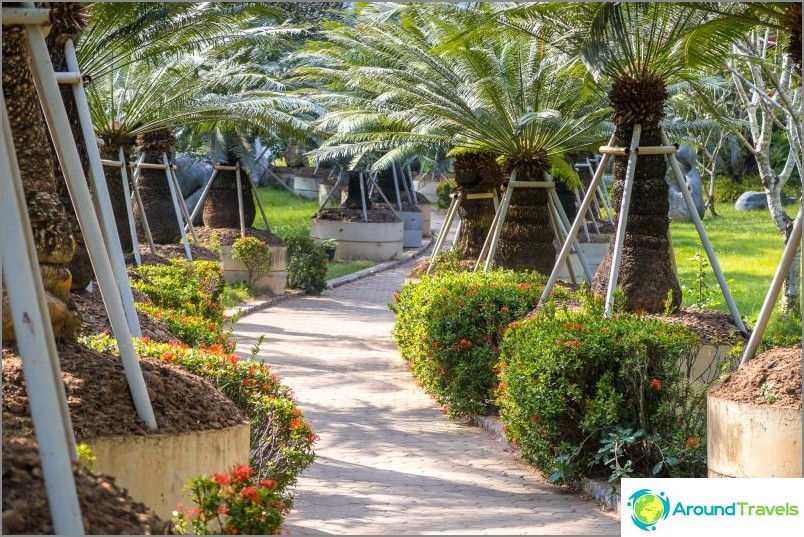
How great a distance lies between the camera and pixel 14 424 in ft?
15.7

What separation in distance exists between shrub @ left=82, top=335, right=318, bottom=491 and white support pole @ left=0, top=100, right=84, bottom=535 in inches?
98.4

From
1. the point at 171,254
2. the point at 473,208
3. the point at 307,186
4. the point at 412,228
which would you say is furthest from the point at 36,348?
the point at 307,186

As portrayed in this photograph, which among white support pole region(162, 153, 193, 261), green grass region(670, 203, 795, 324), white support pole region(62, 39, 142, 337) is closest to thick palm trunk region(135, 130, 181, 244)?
white support pole region(162, 153, 193, 261)

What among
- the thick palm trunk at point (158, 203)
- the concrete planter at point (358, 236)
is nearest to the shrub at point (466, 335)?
the thick palm trunk at point (158, 203)

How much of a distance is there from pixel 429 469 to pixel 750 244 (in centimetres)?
1715

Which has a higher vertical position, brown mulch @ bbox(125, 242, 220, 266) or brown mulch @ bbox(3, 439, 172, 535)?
brown mulch @ bbox(125, 242, 220, 266)

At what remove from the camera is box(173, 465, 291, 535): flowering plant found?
4281mm

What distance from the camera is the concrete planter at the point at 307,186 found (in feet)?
135

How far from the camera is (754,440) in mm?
5676

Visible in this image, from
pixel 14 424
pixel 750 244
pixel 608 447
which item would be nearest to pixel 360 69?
pixel 608 447

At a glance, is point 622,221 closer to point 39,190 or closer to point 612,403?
point 612,403

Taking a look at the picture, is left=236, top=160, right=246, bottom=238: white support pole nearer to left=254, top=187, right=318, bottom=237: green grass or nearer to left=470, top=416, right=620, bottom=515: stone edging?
left=254, top=187, right=318, bottom=237: green grass

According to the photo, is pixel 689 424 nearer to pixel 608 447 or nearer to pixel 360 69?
pixel 608 447

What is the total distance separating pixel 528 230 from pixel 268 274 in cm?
791
